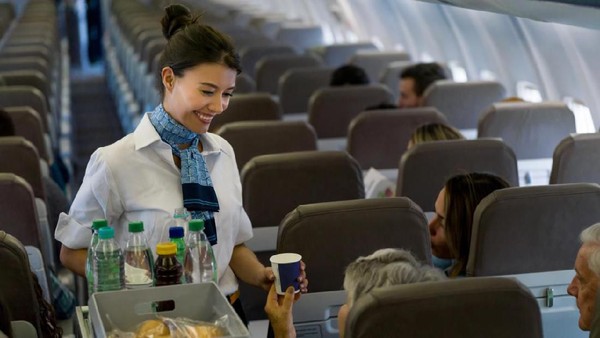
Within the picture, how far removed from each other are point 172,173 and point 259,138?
2.77 m

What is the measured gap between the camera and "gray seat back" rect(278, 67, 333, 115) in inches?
364

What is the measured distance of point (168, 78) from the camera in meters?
3.37

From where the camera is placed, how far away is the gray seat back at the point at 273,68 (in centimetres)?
1025

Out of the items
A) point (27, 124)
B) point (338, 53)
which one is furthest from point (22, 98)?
point (338, 53)

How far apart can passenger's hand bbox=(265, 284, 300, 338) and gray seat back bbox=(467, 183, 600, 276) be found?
1053mm

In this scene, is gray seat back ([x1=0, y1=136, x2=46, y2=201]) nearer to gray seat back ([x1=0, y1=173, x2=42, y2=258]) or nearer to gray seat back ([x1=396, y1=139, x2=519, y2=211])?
gray seat back ([x1=0, y1=173, x2=42, y2=258])

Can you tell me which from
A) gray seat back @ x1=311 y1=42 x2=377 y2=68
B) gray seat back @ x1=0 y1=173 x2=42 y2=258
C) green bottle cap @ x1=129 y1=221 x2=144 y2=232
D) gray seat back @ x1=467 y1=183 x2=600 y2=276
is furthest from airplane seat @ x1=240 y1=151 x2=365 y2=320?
gray seat back @ x1=311 y1=42 x2=377 y2=68

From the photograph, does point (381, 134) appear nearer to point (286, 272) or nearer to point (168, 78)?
point (168, 78)

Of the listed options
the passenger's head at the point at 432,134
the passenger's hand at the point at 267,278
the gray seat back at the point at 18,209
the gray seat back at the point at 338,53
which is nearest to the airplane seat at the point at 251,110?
the passenger's head at the point at 432,134

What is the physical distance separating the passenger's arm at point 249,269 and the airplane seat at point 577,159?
2.12 m

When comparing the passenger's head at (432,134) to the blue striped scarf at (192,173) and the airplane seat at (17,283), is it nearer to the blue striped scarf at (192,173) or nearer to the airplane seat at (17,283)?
the blue striped scarf at (192,173)

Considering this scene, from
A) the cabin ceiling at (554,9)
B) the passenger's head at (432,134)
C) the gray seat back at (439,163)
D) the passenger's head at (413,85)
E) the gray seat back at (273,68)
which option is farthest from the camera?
the gray seat back at (273,68)

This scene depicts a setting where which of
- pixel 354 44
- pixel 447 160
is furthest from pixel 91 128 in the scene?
pixel 447 160

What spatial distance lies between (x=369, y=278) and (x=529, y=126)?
381 centimetres
